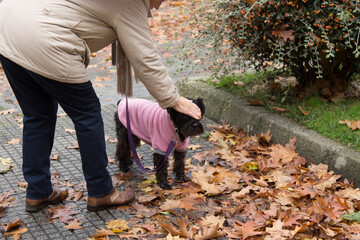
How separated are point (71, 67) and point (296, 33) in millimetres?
2445

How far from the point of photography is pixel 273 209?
142 inches

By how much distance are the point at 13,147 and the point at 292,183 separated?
3086mm

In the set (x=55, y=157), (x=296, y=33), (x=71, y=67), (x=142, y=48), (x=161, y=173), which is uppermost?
(x=296, y=33)

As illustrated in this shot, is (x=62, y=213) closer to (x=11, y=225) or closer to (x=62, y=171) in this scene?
(x=11, y=225)

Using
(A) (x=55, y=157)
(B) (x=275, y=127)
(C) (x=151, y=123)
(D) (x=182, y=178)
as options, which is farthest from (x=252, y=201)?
(A) (x=55, y=157)

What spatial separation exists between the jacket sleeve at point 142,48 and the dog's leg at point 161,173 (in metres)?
0.76

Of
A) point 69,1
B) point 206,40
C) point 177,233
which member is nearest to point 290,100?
point 206,40

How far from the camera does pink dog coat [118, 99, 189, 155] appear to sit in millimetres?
4090

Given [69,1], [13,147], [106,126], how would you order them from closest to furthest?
[69,1] → [13,147] → [106,126]

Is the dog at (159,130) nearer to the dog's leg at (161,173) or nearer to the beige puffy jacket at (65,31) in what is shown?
the dog's leg at (161,173)

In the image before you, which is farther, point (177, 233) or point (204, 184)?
point (204, 184)

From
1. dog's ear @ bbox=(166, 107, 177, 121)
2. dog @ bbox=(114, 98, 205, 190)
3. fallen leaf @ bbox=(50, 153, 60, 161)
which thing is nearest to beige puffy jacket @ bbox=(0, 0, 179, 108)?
dog's ear @ bbox=(166, 107, 177, 121)

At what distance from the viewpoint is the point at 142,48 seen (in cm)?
334

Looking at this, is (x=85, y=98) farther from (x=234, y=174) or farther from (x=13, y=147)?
(x=13, y=147)
